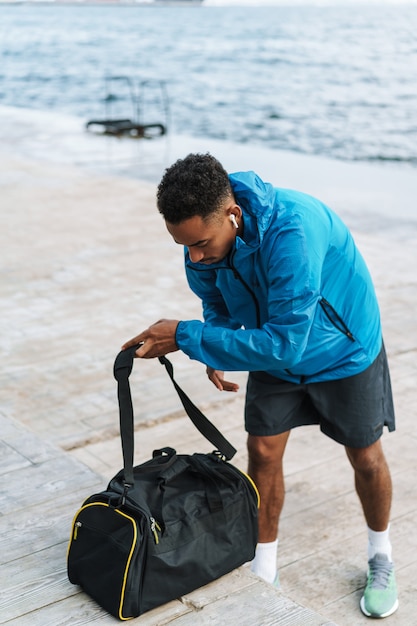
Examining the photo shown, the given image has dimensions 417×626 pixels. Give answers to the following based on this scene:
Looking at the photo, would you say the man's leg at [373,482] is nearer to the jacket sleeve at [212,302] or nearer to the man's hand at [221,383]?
the man's hand at [221,383]

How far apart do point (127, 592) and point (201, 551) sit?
0.90ft

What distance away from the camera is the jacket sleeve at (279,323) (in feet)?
9.31

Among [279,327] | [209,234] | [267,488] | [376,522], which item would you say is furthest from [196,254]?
[376,522]

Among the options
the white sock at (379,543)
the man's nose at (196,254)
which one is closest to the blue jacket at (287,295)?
the man's nose at (196,254)

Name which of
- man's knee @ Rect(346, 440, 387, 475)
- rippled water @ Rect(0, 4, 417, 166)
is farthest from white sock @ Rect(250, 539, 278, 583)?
rippled water @ Rect(0, 4, 417, 166)

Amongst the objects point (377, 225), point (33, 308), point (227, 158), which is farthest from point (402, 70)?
point (33, 308)

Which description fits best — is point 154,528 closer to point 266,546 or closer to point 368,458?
point 266,546

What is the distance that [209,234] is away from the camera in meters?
2.78

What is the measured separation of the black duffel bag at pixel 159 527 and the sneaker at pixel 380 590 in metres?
0.65

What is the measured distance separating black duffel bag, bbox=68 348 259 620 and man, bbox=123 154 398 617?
0.31 m

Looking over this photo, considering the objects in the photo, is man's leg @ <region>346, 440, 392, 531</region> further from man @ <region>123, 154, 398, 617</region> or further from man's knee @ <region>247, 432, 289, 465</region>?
man's knee @ <region>247, 432, 289, 465</region>

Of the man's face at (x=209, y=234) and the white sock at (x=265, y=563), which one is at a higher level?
the man's face at (x=209, y=234)

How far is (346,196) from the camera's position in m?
11.1

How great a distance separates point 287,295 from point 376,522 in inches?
45.5
